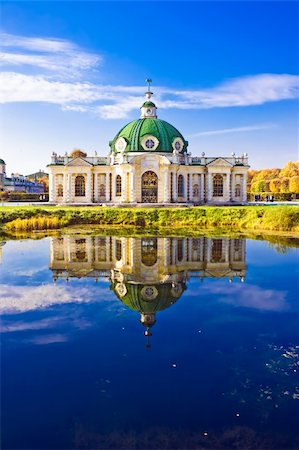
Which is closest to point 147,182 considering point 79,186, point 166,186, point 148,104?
point 166,186

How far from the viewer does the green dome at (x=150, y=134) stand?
54.4m

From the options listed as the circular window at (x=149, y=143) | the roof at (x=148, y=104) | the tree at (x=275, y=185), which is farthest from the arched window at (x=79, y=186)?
the tree at (x=275, y=185)

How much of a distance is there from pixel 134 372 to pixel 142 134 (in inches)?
1872

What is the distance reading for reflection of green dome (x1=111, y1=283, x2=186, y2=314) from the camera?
14.2 meters

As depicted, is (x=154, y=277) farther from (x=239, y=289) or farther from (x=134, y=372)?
(x=134, y=372)

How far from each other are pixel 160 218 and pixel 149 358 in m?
29.2

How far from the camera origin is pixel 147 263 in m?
21.6

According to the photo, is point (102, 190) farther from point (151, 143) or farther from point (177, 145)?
point (177, 145)

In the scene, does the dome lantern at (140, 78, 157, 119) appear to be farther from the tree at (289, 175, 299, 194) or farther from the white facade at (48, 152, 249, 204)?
the tree at (289, 175, 299, 194)

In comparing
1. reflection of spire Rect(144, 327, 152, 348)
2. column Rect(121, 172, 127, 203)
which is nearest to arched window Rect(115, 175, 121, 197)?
column Rect(121, 172, 127, 203)

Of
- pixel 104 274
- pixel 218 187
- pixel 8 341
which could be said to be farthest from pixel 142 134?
pixel 8 341

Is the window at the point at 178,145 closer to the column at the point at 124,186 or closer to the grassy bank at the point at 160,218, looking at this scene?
the column at the point at 124,186

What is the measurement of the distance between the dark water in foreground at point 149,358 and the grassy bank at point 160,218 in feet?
51.2

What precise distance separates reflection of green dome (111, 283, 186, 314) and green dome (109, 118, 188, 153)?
38739mm
